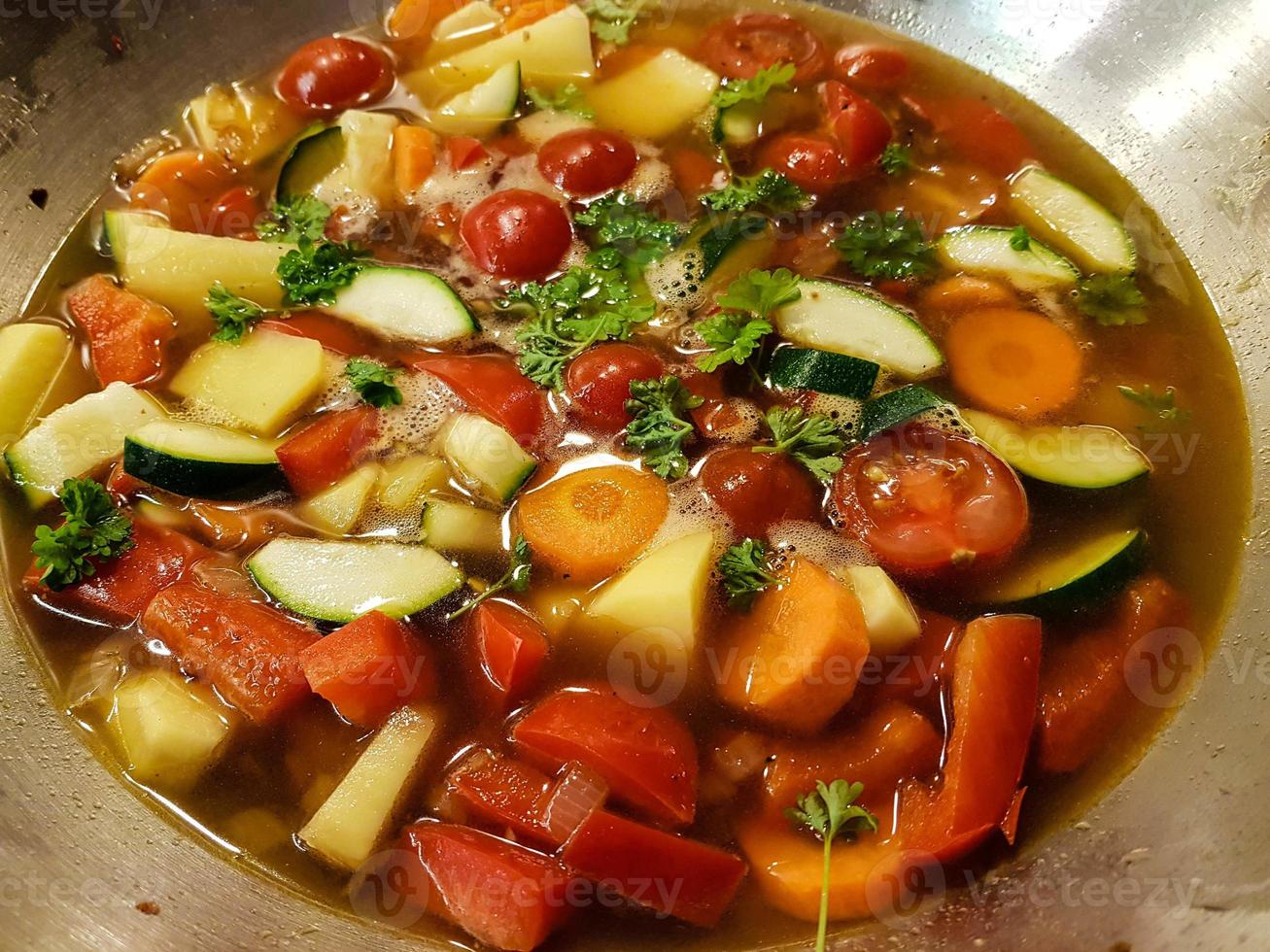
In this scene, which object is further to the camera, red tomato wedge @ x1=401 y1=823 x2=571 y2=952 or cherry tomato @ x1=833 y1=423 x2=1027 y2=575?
cherry tomato @ x1=833 y1=423 x2=1027 y2=575

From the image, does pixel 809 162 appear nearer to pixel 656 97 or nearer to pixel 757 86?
pixel 757 86

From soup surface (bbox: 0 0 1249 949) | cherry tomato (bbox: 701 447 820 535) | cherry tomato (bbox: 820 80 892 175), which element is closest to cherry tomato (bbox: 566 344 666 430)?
soup surface (bbox: 0 0 1249 949)

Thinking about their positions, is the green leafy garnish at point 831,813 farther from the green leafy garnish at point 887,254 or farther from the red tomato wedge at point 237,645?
the green leafy garnish at point 887,254

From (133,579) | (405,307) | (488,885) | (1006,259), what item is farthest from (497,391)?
(1006,259)

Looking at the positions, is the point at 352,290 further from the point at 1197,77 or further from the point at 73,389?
the point at 1197,77

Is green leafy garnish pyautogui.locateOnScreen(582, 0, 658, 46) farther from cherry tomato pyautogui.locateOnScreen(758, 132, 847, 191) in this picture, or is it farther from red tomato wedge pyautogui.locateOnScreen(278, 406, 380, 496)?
red tomato wedge pyautogui.locateOnScreen(278, 406, 380, 496)

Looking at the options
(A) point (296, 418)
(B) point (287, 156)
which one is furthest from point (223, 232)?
(A) point (296, 418)
